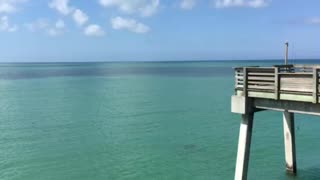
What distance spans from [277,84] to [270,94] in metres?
0.46

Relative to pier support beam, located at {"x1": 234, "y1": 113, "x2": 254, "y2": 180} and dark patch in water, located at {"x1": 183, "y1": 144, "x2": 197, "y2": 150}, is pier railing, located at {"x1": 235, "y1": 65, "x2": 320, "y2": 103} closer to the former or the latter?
pier support beam, located at {"x1": 234, "y1": 113, "x2": 254, "y2": 180}

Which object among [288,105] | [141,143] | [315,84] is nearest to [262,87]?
[288,105]

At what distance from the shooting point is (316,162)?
79.7ft

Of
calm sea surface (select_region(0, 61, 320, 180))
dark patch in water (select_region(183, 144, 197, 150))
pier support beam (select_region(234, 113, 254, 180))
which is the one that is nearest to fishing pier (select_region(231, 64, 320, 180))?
pier support beam (select_region(234, 113, 254, 180))

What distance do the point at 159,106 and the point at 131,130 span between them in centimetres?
1526

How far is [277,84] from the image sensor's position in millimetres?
15023

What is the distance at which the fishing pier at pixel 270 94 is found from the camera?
47.1ft

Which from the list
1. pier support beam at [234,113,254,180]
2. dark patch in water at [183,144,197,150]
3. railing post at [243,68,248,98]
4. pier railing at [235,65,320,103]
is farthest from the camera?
dark patch in water at [183,144,197,150]

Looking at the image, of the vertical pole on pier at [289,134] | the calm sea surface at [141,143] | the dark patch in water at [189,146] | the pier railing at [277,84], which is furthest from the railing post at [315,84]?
the dark patch in water at [189,146]

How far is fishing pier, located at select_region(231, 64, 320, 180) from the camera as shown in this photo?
566 inches

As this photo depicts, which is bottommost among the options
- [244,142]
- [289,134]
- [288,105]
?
[289,134]

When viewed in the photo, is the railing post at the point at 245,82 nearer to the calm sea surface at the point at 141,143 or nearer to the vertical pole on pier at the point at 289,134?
the vertical pole on pier at the point at 289,134

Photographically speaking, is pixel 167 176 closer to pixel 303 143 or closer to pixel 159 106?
pixel 303 143

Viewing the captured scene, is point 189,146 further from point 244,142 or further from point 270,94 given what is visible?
point 270,94
